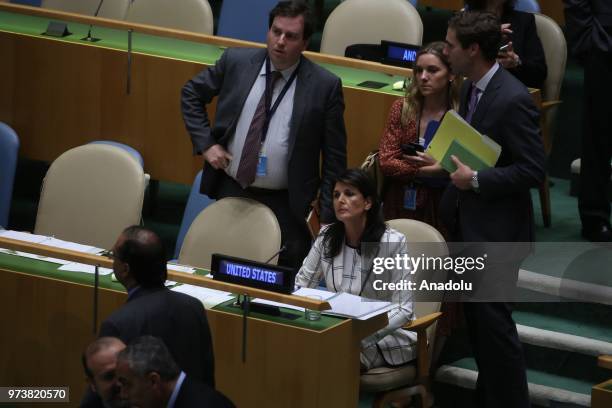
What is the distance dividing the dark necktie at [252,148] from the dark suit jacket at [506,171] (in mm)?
889

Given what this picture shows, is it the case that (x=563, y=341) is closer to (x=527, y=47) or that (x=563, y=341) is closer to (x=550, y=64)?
(x=527, y=47)

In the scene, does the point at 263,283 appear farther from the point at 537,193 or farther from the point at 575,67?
the point at 575,67

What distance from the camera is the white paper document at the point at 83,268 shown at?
4652 millimetres

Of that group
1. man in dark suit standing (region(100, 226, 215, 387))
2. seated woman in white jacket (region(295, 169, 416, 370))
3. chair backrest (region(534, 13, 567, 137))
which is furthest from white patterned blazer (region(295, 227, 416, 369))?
chair backrest (region(534, 13, 567, 137))

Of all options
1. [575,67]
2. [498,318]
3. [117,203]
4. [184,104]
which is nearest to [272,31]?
[184,104]

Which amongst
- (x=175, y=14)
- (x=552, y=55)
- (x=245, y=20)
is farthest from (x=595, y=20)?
(x=175, y=14)

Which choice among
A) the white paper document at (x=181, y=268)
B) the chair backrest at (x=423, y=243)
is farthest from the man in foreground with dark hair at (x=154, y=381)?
the chair backrest at (x=423, y=243)

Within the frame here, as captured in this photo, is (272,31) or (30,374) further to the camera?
(272,31)

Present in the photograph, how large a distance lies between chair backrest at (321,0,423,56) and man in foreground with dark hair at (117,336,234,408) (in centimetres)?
314

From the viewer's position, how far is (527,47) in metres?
5.81

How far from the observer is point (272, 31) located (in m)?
5.05

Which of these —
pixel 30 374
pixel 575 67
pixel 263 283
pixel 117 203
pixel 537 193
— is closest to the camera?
pixel 263 283

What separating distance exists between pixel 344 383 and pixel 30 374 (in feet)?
3.77

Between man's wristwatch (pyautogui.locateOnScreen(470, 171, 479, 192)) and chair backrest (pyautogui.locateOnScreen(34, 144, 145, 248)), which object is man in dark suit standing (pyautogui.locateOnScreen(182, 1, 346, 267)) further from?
man's wristwatch (pyautogui.locateOnScreen(470, 171, 479, 192))
